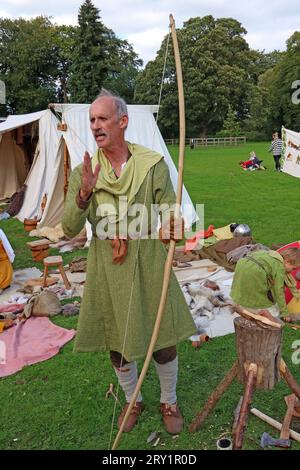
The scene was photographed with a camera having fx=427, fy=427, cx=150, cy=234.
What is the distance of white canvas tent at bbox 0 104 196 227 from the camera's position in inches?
296

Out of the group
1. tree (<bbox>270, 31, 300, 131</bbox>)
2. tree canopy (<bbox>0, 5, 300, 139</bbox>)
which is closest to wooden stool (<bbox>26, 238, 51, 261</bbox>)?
tree canopy (<bbox>0, 5, 300, 139</bbox>)

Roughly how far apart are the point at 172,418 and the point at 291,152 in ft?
43.3

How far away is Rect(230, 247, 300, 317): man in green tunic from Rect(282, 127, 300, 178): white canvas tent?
38.4 ft

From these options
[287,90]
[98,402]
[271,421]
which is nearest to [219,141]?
[287,90]

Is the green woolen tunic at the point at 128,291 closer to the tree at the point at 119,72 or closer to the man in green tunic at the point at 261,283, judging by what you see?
the man in green tunic at the point at 261,283

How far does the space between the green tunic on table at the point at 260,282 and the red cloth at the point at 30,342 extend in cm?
Result: 170

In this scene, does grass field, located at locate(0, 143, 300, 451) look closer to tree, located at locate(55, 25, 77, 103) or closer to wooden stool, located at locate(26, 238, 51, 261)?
wooden stool, located at locate(26, 238, 51, 261)

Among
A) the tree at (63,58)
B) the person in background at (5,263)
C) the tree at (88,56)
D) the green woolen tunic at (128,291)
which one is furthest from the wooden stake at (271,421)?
the tree at (63,58)

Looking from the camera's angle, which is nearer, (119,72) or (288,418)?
(288,418)

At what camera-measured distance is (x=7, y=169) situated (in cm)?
1217

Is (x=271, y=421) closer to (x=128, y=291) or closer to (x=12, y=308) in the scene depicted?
(x=128, y=291)

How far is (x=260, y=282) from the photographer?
10.3 ft
